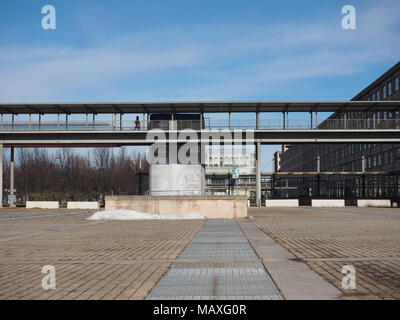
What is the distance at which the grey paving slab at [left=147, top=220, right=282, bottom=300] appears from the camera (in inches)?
272

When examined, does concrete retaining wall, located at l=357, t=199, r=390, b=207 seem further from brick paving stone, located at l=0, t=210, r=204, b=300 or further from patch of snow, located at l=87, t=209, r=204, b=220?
brick paving stone, located at l=0, t=210, r=204, b=300

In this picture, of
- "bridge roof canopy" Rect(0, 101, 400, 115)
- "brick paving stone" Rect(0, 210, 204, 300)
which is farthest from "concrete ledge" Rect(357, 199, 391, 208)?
"brick paving stone" Rect(0, 210, 204, 300)

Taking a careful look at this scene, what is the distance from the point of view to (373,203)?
2092 inches

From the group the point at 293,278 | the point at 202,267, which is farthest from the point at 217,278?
the point at 293,278

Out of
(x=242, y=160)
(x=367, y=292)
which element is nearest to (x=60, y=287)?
(x=367, y=292)

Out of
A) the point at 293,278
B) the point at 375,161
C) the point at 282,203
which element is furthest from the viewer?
the point at 375,161

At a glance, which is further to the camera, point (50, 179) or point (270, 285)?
point (50, 179)

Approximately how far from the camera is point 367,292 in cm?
701

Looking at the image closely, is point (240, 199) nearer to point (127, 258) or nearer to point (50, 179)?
point (127, 258)

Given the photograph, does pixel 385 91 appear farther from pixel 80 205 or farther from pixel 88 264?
pixel 88 264

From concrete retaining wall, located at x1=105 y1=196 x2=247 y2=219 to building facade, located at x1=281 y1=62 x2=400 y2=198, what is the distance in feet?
79.2

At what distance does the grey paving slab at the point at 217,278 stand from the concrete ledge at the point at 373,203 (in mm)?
45051
